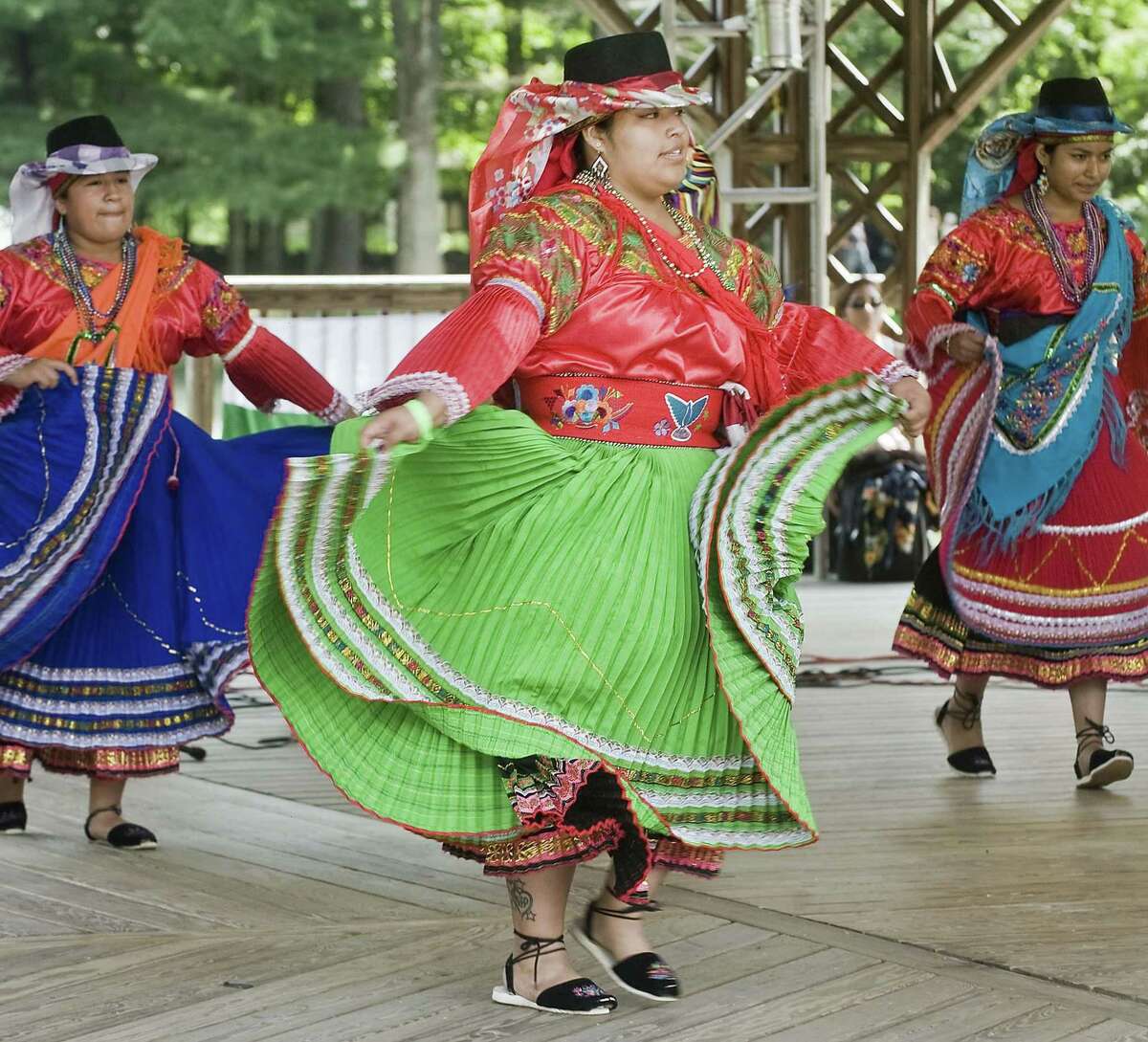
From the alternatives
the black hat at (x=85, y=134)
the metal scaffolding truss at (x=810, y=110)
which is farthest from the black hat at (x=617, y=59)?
the metal scaffolding truss at (x=810, y=110)

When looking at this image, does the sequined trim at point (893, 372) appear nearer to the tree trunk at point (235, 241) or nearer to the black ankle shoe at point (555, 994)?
the black ankle shoe at point (555, 994)

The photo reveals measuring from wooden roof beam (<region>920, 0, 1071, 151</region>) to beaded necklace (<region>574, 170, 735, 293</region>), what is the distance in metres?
6.11

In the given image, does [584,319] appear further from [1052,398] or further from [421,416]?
[1052,398]

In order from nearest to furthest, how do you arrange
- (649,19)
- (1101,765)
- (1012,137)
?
1. (1101,765)
2. (1012,137)
3. (649,19)

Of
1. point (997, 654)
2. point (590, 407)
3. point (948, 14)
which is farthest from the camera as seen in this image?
point (948, 14)

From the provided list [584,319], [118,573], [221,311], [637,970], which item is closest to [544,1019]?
[637,970]

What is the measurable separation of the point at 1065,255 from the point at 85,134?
6.42 ft

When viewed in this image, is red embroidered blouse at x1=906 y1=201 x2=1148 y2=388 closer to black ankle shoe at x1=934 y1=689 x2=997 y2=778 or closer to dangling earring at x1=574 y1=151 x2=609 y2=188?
black ankle shoe at x1=934 y1=689 x2=997 y2=778

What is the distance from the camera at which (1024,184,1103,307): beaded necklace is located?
396 cm

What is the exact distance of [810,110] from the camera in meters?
7.29

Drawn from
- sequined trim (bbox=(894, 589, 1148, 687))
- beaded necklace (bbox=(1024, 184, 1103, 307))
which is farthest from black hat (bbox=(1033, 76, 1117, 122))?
sequined trim (bbox=(894, 589, 1148, 687))

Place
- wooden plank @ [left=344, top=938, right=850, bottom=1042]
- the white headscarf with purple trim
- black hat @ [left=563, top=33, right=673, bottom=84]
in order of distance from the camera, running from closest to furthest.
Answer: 1. wooden plank @ [left=344, top=938, right=850, bottom=1042]
2. black hat @ [left=563, top=33, right=673, bottom=84]
3. the white headscarf with purple trim

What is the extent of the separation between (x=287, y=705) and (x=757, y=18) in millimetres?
4916

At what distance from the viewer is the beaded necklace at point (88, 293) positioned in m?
3.63
